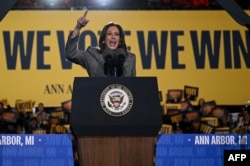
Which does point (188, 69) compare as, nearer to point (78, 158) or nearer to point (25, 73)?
point (25, 73)

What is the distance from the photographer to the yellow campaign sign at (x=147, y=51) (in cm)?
574

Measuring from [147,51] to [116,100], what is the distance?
285 cm

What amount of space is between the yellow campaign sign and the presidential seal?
2632mm

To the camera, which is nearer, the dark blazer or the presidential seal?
the presidential seal

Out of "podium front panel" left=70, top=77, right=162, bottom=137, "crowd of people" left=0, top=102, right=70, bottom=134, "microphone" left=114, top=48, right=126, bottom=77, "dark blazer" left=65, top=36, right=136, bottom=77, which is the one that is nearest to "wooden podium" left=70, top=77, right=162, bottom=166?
"podium front panel" left=70, top=77, right=162, bottom=137

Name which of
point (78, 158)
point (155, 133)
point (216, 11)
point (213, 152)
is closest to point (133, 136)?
point (155, 133)

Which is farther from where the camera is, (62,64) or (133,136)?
(62,64)

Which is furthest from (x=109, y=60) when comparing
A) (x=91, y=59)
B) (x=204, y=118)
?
(x=204, y=118)

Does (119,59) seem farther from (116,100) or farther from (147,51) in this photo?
(147,51)

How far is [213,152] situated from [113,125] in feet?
9.36

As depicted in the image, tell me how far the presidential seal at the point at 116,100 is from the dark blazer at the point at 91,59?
166cm

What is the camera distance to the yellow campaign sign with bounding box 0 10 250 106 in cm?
574

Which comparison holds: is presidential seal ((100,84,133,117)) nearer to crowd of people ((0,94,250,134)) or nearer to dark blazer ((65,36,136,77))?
dark blazer ((65,36,136,77))

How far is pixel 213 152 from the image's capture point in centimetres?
562
